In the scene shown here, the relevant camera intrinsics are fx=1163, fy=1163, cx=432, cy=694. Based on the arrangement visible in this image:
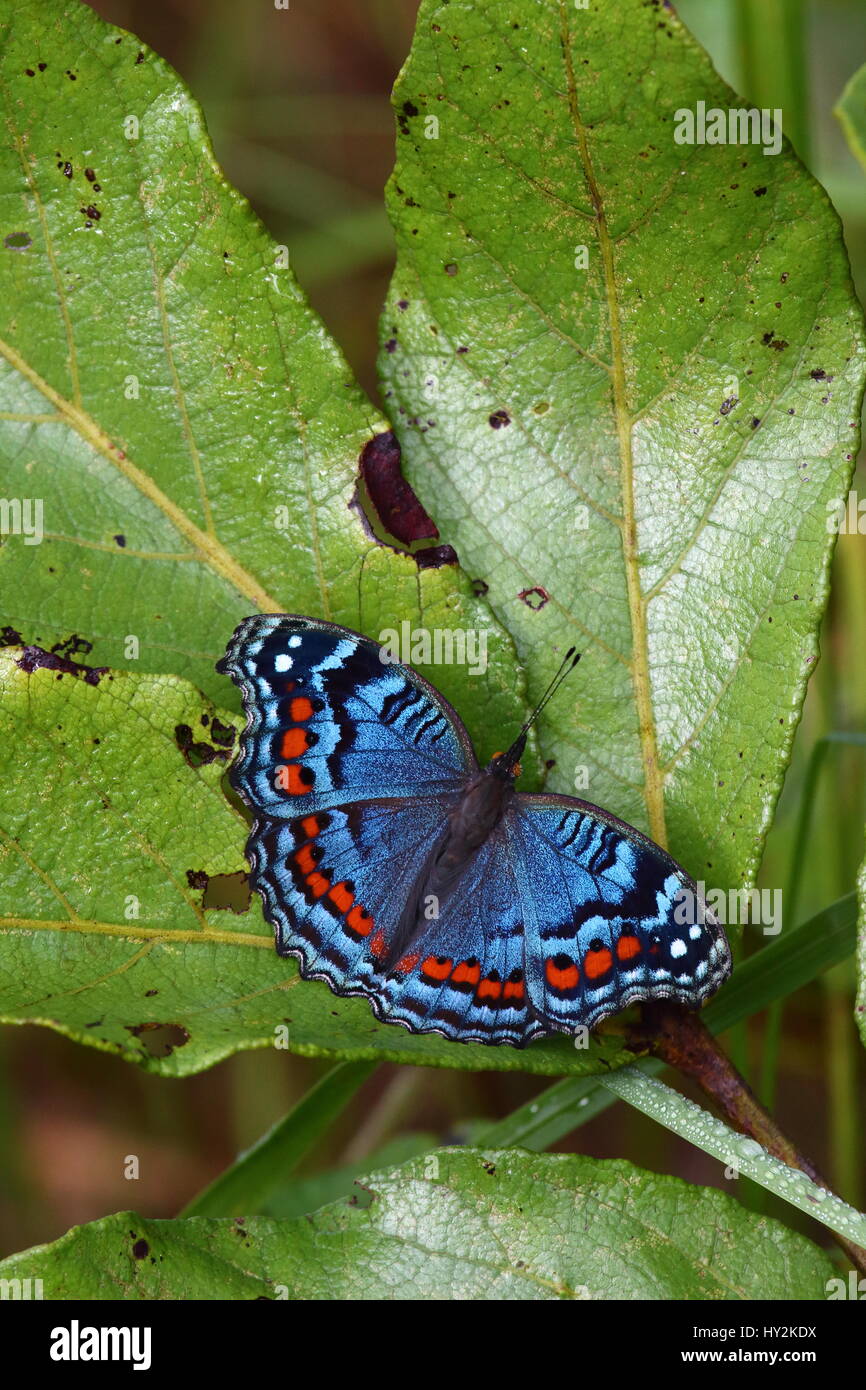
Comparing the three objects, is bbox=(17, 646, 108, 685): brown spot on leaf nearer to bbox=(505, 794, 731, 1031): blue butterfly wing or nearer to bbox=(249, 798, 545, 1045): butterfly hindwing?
bbox=(249, 798, 545, 1045): butterfly hindwing

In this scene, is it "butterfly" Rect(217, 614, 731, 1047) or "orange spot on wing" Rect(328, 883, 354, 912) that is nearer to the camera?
"butterfly" Rect(217, 614, 731, 1047)

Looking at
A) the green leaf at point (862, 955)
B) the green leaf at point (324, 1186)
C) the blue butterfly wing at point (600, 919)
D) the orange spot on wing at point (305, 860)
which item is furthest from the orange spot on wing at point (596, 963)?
the green leaf at point (324, 1186)

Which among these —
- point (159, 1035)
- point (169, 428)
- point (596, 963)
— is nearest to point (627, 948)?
point (596, 963)

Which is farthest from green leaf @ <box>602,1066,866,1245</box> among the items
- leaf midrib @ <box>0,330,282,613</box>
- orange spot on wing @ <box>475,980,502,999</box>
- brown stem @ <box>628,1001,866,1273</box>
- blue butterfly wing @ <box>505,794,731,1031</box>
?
leaf midrib @ <box>0,330,282,613</box>

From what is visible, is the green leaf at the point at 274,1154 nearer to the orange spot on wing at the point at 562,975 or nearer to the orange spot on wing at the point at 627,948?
the orange spot on wing at the point at 562,975

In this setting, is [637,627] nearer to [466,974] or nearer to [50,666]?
[466,974]

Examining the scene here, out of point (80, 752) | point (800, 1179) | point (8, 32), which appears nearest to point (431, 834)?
point (80, 752)
